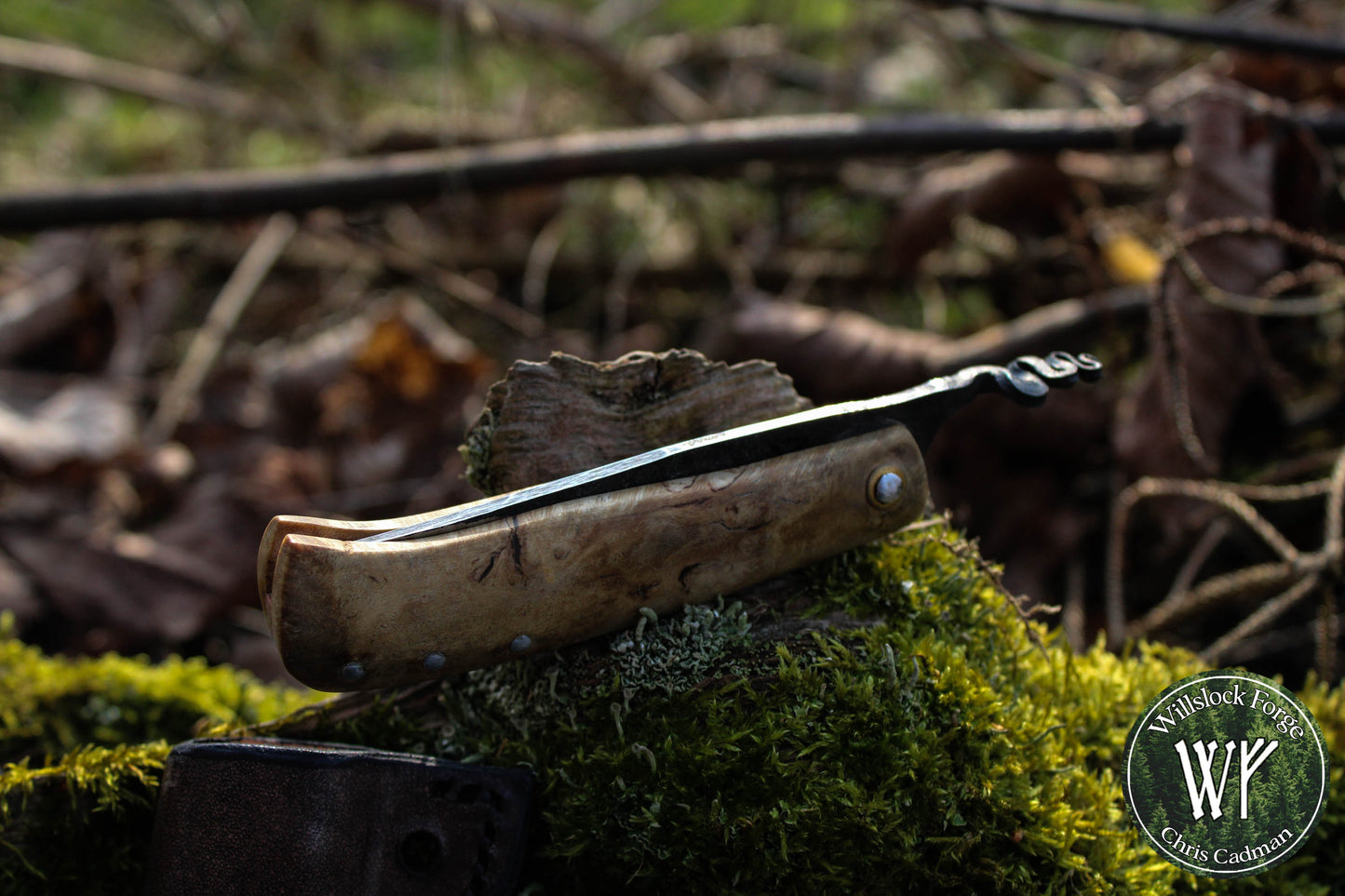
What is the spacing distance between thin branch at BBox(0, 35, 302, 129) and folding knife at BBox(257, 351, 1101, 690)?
4.28m

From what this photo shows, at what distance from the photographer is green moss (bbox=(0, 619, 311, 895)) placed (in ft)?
4.60

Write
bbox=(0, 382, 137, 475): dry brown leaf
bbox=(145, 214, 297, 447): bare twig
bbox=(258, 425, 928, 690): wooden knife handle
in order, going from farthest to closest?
1. bbox=(145, 214, 297, 447): bare twig
2. bbox=(0, 382, 137, 475): dry brown leaf
3. bbox=(258, 425, 928, 690): wooden knife handle

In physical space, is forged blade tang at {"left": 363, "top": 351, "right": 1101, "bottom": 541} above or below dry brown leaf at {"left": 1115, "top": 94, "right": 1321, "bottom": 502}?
below

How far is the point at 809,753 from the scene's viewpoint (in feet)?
4.24

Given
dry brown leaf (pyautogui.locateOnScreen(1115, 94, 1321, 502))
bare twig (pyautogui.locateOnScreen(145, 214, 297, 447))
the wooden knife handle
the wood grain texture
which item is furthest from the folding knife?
bare twig (pyautogui.locateOnScreen(145, 214, 297, 447))

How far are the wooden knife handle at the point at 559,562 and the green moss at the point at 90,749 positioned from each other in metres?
0.52

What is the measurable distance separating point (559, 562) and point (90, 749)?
869 mm

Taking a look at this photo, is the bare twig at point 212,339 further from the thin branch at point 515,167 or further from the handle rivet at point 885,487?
the handle rivet at point 885,487

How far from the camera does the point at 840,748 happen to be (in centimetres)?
130

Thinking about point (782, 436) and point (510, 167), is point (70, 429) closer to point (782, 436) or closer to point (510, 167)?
point (510, 167)

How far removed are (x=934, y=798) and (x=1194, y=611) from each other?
1.21 m

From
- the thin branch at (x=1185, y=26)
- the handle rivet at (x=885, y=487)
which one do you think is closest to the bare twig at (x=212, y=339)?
the thin branch at (x=1185, y=26)

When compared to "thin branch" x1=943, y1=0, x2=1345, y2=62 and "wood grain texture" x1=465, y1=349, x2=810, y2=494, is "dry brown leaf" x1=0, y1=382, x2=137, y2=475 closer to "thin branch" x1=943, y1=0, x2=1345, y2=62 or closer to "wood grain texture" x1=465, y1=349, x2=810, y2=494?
"wood grain texture" x1=465, y1=349, x2=810, y2=494

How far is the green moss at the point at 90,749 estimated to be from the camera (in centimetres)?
140
